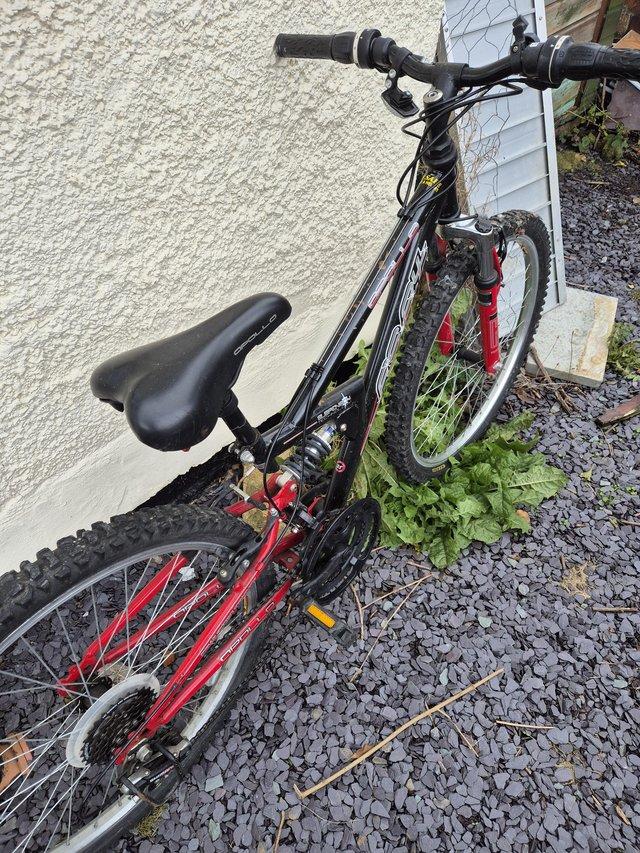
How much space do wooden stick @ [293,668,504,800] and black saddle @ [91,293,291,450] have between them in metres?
1.22

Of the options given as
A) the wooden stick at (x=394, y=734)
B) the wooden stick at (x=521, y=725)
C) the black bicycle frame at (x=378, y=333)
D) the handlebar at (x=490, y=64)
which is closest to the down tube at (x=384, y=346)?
the black bicycle frame at (x=378, y=333)

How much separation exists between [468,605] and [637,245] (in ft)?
9.08

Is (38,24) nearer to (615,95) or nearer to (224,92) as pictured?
(224,92)

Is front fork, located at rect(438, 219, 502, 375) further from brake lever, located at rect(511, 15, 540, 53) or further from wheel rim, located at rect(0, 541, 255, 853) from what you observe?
wheel rim, located at rect(0, 541, 255, 853)

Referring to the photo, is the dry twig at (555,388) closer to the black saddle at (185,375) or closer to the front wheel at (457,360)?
the front wheel at (457,360)

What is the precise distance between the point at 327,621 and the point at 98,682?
27.8 inches

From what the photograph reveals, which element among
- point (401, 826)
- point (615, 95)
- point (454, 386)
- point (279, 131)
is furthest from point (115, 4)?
point (615, 95)

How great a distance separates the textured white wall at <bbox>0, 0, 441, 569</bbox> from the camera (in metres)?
1.45

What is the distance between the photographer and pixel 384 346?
5.99 ft

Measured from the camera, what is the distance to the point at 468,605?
2.19 meters

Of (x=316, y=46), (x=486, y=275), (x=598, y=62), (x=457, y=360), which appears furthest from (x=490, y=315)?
(x=316, y=46)

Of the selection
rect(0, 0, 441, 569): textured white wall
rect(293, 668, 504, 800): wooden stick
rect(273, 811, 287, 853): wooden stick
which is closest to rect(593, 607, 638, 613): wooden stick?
rect(293, 668, 504, 800): wooden stick

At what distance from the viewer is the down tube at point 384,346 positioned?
1807 millimetres

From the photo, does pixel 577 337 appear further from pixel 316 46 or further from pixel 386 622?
pixel 316 46
